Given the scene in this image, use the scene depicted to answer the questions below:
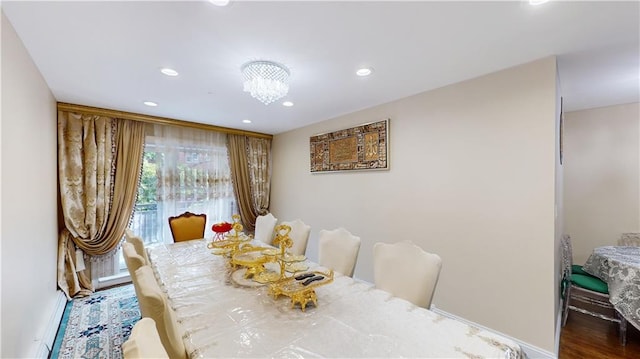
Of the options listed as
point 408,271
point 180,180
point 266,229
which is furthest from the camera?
point 180,180

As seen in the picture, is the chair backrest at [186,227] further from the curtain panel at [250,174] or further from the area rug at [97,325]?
the curtain panel at [250,174]

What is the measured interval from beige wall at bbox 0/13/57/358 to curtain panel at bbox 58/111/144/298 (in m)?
0.51

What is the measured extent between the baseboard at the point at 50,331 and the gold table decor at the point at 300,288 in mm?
2059

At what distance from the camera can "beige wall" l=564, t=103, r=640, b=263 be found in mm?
3160

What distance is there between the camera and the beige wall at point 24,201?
5.02 ft

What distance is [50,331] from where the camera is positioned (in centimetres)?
230

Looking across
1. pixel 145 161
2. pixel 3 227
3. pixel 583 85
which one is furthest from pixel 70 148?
pixel 583 85

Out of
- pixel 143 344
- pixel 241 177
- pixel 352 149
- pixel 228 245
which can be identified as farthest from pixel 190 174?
pixel 143 344

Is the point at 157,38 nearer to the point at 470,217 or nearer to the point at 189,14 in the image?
the point at 189,14

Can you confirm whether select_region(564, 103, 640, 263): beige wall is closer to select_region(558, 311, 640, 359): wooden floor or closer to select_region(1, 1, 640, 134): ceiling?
select_region(1, 1, 640, 134): ceiling

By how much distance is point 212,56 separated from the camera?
198cm

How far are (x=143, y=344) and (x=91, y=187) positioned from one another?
3.55 m

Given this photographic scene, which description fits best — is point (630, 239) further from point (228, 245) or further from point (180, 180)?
point (180, 180)

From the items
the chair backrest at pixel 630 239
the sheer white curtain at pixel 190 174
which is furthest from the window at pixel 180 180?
the chair backrest at pixel 630 239
